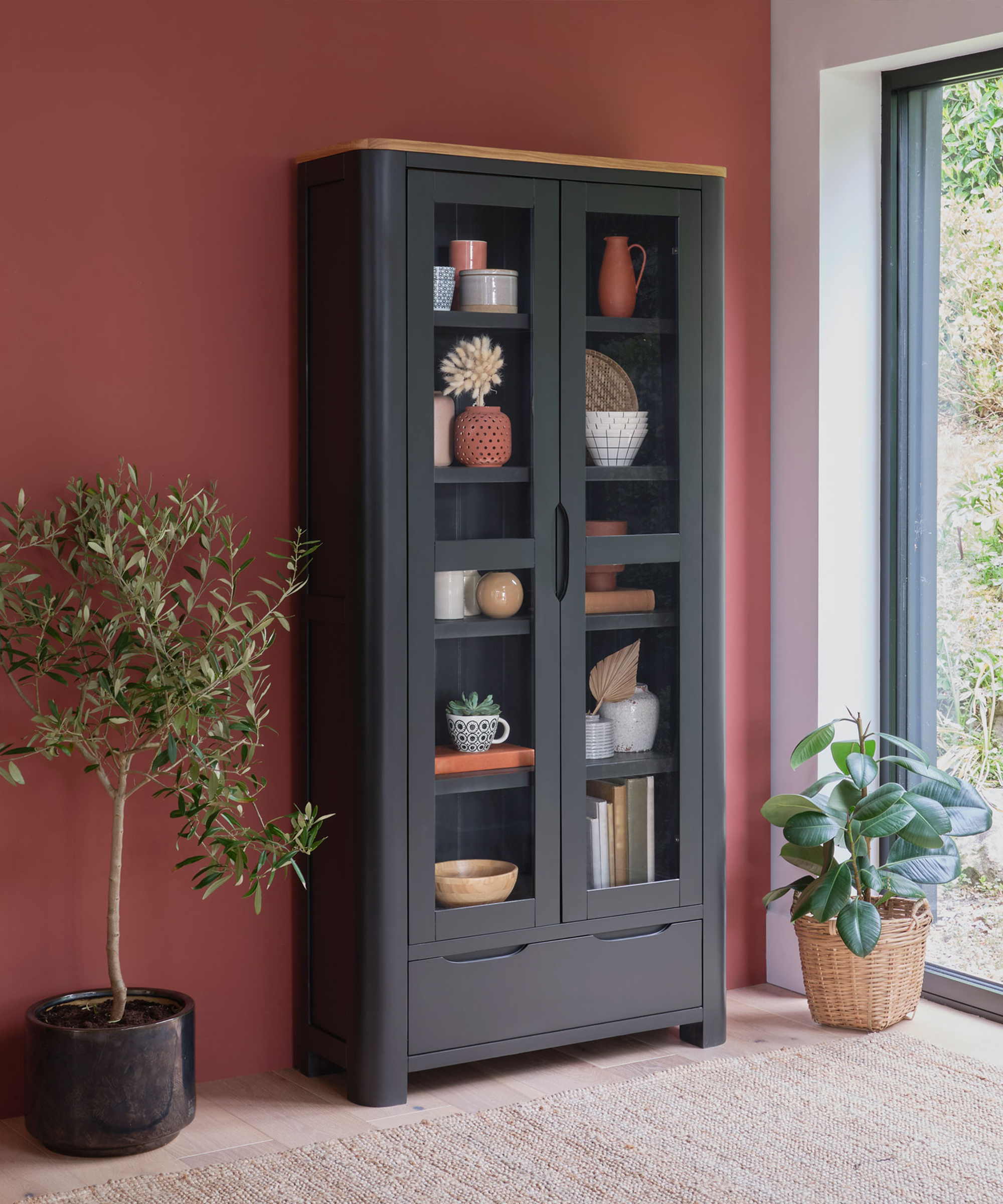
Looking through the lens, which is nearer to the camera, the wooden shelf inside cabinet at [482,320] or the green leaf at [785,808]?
the wooden shelf inside cabinet at [482,320]

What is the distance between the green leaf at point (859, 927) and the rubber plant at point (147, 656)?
3.88ft

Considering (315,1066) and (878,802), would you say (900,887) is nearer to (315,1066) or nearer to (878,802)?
(878,802)

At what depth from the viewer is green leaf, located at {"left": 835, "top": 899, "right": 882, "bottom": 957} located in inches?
122

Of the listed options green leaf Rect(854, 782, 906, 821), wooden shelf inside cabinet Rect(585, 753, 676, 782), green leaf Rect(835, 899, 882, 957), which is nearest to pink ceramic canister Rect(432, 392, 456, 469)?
wooden shelf inside cabinet Rect(585, 753, 676, 782)

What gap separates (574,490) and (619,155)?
94 centimetres

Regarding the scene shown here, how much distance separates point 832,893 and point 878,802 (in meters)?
0.23

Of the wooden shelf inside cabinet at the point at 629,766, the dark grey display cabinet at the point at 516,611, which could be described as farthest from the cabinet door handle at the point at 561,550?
the wooden shelf inside cabinet at the point at 629,766

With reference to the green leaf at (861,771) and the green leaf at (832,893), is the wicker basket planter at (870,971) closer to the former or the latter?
the green leaf at (832,893)

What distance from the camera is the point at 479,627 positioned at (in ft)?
9.76

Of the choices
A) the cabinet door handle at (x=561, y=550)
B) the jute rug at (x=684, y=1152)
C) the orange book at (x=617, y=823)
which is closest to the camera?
the jute rug at (x=684, y=1152)

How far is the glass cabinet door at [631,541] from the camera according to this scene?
9.95 ft

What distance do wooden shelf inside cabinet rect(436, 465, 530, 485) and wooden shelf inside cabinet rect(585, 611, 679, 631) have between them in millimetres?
345

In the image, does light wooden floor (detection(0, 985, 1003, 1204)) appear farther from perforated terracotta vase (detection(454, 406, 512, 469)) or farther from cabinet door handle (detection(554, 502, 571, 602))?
perforated terracotta vase (detection(454, 406, 512, 469))

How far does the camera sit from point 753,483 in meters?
3.66
